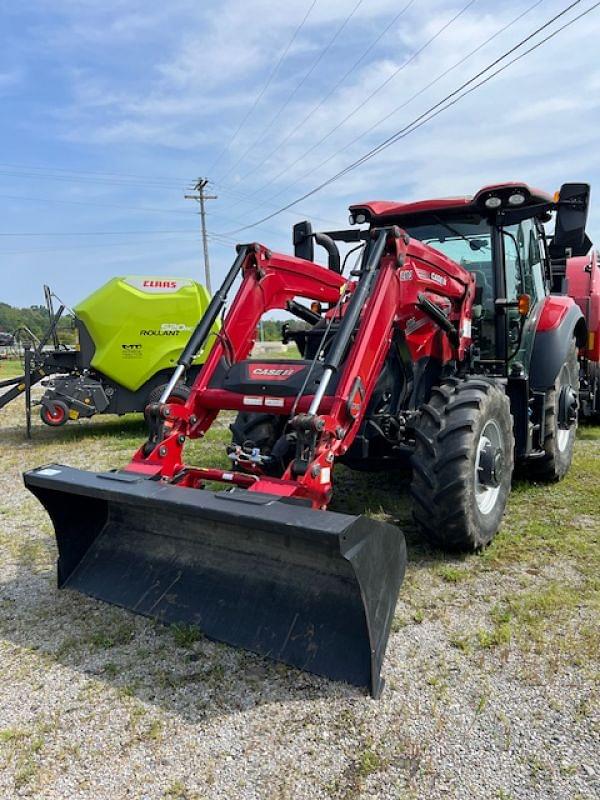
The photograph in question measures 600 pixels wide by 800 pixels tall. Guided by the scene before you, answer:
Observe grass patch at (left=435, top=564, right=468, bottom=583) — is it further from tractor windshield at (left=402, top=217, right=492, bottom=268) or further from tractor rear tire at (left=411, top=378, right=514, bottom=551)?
tractor windshield at (left=402, top=217, right=492, bottom=268)

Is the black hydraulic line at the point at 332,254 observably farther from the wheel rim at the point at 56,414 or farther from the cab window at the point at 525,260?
the wheel rim at the point at 56,414

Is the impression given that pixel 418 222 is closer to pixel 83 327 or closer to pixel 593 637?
pixel 593 637

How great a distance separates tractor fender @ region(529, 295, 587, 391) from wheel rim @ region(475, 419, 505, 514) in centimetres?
120

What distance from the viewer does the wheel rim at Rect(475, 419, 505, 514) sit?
4059mm

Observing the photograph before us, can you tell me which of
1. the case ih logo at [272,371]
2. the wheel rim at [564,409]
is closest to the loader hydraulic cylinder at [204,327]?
the case ih logo at [272,371]

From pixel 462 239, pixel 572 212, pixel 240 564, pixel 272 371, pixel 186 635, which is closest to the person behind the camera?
pixel 186 635

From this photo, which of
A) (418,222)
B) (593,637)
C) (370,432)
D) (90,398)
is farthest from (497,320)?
(90,398)

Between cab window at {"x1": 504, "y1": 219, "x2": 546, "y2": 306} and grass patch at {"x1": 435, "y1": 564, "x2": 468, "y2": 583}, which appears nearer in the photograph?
grass patch at {"x1": 435, "y1": 564, "x2": 468, "y2": 583}

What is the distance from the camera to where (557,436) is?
555cm

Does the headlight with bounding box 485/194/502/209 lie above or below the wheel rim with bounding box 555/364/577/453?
above

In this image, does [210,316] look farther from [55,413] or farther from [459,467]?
[55,413]

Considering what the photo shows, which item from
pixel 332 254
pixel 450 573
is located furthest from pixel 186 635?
pixel 332 254

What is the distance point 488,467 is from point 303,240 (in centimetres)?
257

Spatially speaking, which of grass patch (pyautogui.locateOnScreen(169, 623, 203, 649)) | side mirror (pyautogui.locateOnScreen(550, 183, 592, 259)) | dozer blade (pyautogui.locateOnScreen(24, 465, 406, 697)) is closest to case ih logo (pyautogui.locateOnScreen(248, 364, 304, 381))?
dozer blade (pyautogui.locateOnScreen(24, 465, 406, 697))
